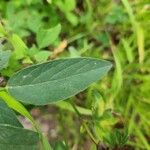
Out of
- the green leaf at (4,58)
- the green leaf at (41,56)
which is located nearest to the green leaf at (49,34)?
the green leaf at (41,56)

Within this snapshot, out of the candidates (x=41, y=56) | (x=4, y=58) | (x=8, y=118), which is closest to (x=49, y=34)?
(x=41, y=56)

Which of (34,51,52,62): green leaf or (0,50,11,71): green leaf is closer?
(0,50,11,71): green leaf

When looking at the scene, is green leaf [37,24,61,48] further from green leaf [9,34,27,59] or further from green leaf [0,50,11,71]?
green leaf [0,50,11,71]

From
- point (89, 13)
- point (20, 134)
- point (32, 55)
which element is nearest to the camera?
point (20, 134)

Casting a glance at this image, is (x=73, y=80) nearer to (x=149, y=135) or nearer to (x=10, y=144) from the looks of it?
(x=10, y=144)

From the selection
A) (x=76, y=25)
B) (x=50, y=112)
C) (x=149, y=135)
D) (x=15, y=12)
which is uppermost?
(x=15, y=12)

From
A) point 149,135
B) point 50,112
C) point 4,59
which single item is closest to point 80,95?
point 50,112

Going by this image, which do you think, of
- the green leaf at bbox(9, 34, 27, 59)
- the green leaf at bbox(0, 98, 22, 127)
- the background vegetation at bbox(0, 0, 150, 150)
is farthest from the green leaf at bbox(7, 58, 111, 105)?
the background vegetation at bbox(0, 0, 150, 150)
